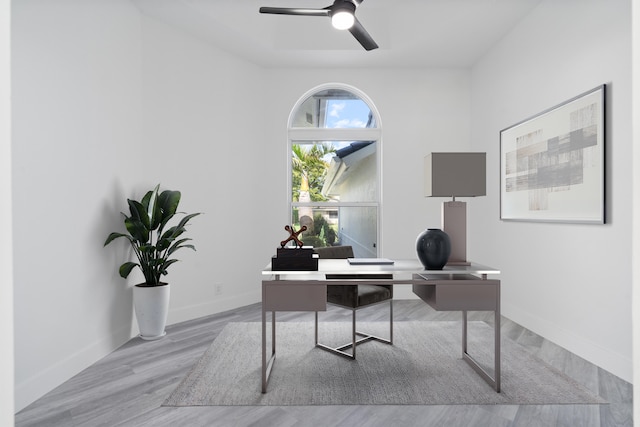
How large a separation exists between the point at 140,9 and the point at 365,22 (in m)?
2.31

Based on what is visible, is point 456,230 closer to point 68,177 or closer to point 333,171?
point 333,171

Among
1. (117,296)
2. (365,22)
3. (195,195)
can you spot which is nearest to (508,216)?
(365,22)

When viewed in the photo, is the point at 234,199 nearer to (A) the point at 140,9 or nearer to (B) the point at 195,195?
(B) the point at 195,195

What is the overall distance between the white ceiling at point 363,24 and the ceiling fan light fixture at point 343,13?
139cm

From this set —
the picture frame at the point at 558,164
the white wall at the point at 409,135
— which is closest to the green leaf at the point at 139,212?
the white wall at the point at 409,135

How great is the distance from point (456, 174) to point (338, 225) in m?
2.58

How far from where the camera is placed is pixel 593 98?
2.72 metres

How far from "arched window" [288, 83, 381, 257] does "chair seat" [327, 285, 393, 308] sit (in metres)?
2.06

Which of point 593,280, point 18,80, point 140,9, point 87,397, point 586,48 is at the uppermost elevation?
point 140,9

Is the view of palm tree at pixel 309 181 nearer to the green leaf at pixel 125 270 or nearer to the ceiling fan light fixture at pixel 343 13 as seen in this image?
the green leaf at pixel 125 270

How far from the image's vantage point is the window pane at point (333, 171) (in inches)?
194

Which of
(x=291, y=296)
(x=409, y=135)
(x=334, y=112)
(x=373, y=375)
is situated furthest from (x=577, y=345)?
(x=334, y=112)

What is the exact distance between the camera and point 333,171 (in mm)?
4945

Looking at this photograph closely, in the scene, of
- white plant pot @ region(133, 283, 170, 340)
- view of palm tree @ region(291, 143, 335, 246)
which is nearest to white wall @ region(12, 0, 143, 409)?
white plant pot @ region(133, 283, 170, 340)
